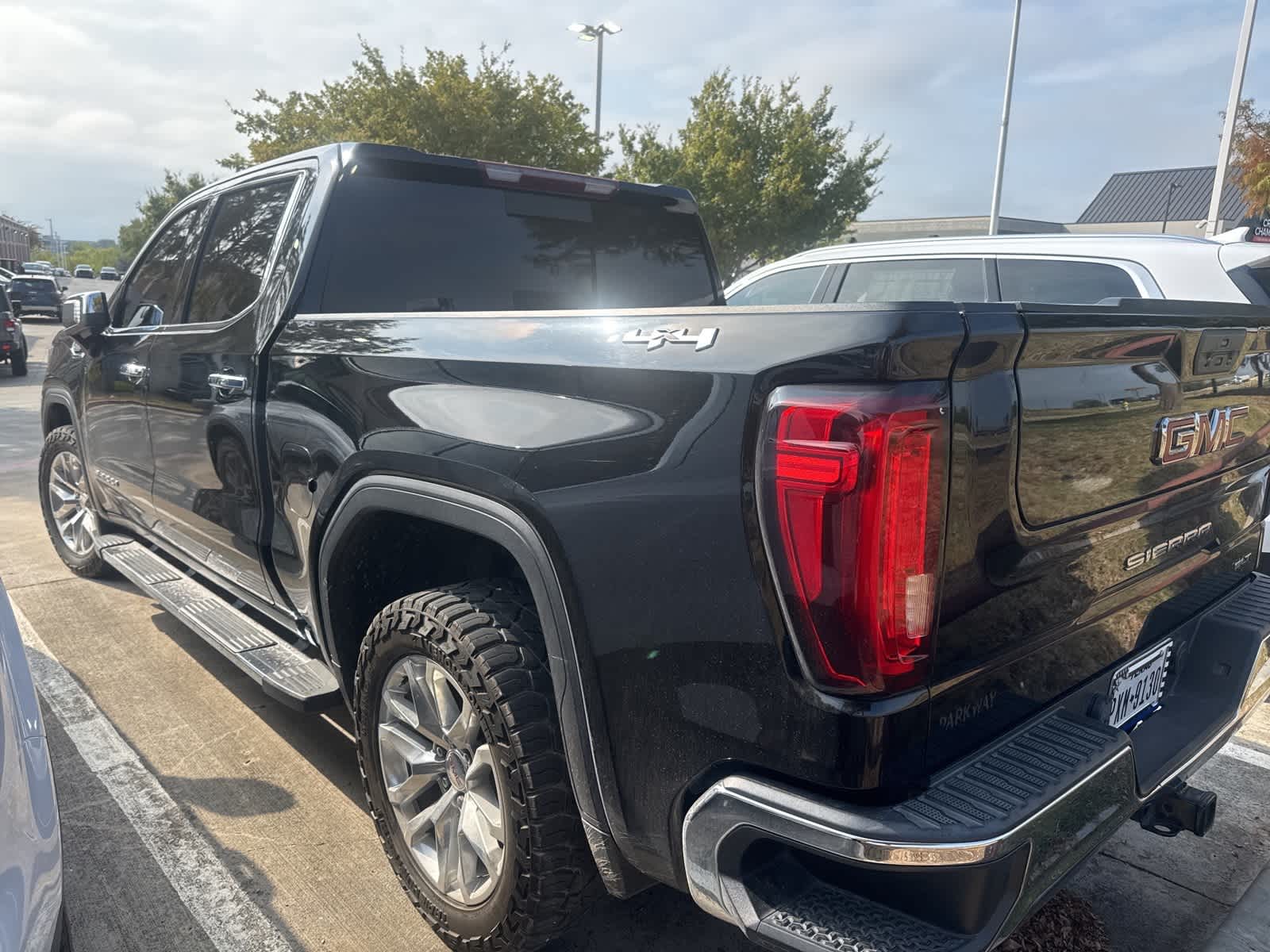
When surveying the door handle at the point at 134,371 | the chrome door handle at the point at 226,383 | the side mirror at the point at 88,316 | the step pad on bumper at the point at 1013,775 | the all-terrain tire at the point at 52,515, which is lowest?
the all-terrain tire at the point at 52,515

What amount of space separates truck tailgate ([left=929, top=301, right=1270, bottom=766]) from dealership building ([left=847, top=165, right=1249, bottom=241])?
31.7 m

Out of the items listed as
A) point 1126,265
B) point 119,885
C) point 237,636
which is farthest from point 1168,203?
point 119,885

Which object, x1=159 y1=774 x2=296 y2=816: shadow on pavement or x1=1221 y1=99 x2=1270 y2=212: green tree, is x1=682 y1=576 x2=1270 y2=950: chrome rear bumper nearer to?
x1=159 y1=774 x2=296 y2=816: shadow on pavement

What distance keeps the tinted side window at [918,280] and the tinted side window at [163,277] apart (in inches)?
128

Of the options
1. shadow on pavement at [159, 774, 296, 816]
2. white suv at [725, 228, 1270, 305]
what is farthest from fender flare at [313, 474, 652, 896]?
white suv at [725, 228, 1270, 305]

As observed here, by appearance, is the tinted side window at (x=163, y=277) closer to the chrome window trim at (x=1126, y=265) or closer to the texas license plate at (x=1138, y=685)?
the texas license plate at (x=1138, y=685)

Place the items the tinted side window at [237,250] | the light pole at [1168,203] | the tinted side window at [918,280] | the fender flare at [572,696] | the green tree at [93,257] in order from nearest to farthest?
the fender flare at [572,696], the tinted side window at [237,250], the tinted side window at [918,280], the light pole at [1168,203], the green tree at [93,257]

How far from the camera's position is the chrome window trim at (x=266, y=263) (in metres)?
3.08

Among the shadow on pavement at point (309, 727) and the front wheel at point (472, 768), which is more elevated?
the front wheel at point (472, 768)

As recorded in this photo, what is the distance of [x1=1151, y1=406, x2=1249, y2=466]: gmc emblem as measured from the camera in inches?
79.1

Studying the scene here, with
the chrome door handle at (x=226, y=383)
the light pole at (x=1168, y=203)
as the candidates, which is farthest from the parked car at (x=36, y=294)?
the light pole at (x=1168, y=203)

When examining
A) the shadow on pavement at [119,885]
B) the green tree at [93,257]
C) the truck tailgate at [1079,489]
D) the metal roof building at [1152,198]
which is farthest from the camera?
the green tree at [93,257]

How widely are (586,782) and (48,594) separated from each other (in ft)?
14.2

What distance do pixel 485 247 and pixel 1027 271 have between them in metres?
3.15
